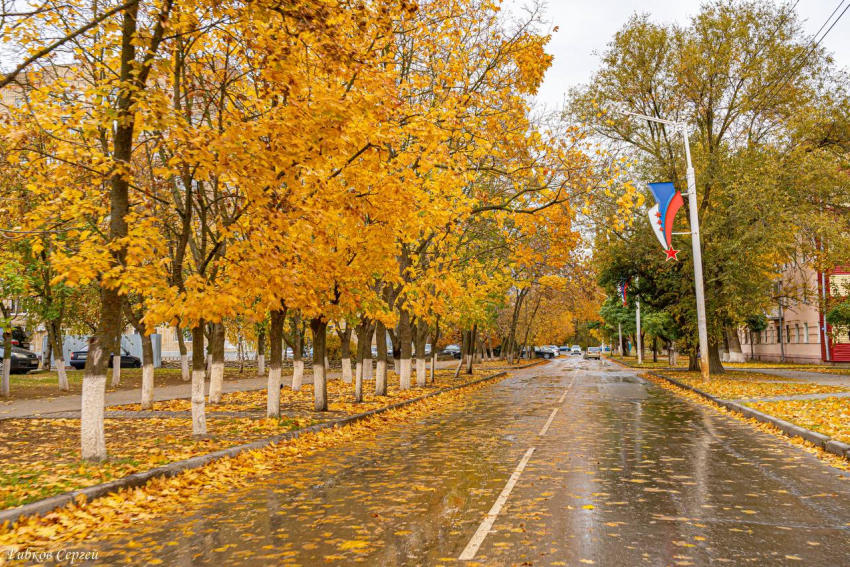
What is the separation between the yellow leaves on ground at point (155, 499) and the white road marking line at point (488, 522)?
3.16 ft

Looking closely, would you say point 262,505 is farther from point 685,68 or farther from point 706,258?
point 685,68

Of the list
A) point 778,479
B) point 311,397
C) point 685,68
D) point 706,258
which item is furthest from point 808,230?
point 778,479

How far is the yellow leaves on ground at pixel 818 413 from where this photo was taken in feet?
38.9

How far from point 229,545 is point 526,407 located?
543 inches

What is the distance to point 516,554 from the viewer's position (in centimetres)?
542

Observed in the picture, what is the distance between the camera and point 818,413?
14.6 metres

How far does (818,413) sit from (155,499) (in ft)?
44.2

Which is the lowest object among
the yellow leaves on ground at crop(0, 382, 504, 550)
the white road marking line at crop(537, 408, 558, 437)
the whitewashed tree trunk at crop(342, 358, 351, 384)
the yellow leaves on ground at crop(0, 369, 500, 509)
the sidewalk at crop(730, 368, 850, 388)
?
the sidewalk at crop(730, 368, 850, 388)

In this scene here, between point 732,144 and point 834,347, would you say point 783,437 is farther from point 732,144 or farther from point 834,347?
point 834,347

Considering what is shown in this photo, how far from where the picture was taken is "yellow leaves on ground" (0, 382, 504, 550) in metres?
6.33

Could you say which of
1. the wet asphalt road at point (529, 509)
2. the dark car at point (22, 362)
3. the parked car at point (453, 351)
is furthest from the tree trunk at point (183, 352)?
the parked car at point (453, 351)

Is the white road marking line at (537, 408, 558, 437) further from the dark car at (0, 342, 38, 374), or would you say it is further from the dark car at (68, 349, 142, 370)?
the dark car at (68, 349, 142, 370)

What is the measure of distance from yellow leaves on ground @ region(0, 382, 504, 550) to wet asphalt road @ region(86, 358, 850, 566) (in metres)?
0.30

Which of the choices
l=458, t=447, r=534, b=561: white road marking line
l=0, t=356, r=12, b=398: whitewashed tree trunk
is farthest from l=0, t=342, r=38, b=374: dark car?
l=458, t=447, r=534, b=561: white road marking line
